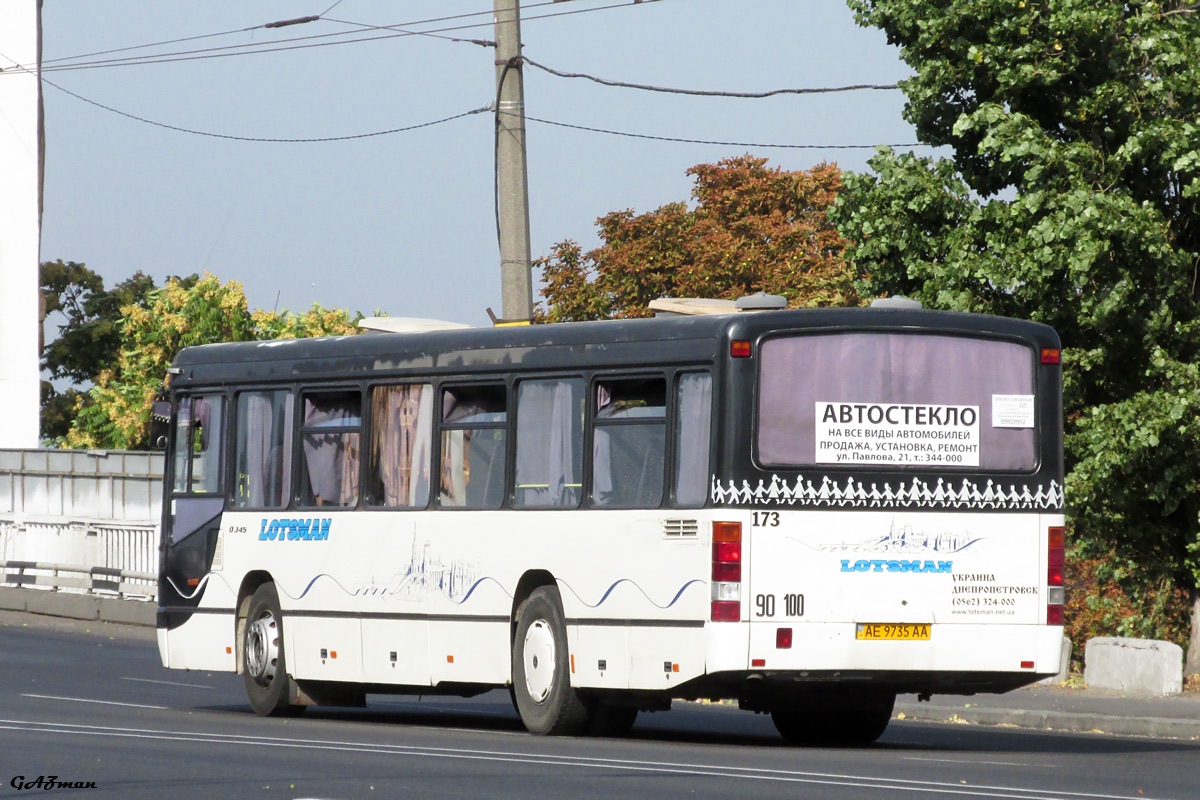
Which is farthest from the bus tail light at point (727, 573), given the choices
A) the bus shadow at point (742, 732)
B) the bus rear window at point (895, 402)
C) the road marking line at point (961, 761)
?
the road marking line at point (961, 761)

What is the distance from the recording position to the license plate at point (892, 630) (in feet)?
45.7

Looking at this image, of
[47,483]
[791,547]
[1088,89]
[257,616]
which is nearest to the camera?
[791,547]

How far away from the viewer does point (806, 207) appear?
195 feet

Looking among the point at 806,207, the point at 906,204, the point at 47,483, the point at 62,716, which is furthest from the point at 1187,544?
the point at 806,207

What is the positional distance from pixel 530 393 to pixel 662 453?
145 centimetres

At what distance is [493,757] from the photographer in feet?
41.8

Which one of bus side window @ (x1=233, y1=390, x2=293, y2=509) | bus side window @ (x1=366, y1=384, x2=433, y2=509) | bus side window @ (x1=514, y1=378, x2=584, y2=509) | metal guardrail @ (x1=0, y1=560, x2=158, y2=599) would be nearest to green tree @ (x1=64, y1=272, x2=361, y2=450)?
metal guardrail @ (x1=0, y1=560, x2=158, y2=599)

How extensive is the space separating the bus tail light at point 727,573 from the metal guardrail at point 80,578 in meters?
20.2

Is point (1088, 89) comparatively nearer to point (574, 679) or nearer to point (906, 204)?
point (906, 204)

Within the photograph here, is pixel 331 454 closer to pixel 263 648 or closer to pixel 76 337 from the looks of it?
pixel 263 648

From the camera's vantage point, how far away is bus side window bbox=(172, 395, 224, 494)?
18344 millimetres

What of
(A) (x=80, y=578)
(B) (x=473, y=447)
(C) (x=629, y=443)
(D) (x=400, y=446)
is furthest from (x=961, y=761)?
(A) (x=80, y=578)

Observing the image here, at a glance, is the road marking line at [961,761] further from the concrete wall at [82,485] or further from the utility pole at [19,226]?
the utility pole at [19,226]

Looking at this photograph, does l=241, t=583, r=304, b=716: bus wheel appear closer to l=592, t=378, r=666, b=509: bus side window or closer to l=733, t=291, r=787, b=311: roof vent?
l=592, t=378, r=666, b=509: bus side window
